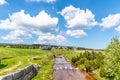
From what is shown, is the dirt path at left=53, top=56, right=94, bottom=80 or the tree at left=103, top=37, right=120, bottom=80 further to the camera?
the dirt path at left=53, top=56, right=94, bottom=80

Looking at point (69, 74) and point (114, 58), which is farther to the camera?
point (69, 74)

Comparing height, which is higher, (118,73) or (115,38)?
(115,38)

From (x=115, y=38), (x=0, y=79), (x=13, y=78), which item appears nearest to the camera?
(x=0, y=79)

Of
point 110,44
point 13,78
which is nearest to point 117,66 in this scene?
point 110,44

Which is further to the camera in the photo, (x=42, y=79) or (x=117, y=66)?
(x=42, y=79)

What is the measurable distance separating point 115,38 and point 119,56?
14.0 ft

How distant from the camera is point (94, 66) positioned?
84.2m

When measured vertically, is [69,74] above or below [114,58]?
below

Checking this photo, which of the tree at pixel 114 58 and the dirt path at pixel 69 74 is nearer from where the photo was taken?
the tree at pixel 114 58

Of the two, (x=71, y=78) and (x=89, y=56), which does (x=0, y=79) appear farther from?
(x=89, y=56)

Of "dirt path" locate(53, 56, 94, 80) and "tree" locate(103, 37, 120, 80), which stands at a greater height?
"tree" locate(103, 37, 120, 80)

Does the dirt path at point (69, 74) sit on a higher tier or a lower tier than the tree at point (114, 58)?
lower

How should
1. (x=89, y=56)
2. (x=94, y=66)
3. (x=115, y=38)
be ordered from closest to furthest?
(x=115, y=38)
(x=94, y=66)
(x=89, y=56)

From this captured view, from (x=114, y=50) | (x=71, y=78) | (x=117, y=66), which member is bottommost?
(x=71, y=78)
